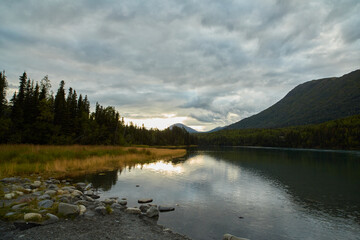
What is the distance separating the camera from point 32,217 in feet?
32.3

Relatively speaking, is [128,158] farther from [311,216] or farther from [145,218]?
[311,216]

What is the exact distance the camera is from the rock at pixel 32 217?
9.71 metres

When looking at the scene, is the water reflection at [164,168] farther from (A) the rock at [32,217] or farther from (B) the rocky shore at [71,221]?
(A) the rock at [32,217]

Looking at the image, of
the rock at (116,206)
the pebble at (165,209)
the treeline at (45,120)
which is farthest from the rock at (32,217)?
the treeline at (45,120)

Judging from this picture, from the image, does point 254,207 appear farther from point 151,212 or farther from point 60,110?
point 60,110

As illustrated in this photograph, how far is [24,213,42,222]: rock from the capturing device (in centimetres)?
971

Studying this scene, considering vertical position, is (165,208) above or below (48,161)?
below

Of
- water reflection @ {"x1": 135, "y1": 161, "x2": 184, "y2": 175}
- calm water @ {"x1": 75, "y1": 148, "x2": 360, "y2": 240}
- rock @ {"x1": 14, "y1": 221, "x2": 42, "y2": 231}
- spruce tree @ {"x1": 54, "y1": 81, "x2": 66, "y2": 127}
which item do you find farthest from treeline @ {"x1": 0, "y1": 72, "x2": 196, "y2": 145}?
rock @ {"x1": 14, "y1": 221, "x2": 42, "y2": 231}

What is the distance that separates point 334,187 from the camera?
2641 centimetres

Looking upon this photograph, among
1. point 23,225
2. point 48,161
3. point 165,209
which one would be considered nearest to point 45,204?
point 23,225

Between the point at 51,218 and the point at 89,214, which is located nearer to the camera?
the point at 51,218

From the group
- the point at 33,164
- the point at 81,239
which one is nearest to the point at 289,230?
the point at 81,239

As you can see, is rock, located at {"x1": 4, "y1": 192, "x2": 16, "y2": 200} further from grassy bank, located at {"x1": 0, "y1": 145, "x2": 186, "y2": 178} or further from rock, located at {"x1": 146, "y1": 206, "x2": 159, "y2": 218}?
grassy bank, located at {"x1": 0, "y1": 145, "x2": 186, "y2": 178}

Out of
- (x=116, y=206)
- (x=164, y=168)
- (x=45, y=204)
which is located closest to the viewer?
(x=45, y=204)
